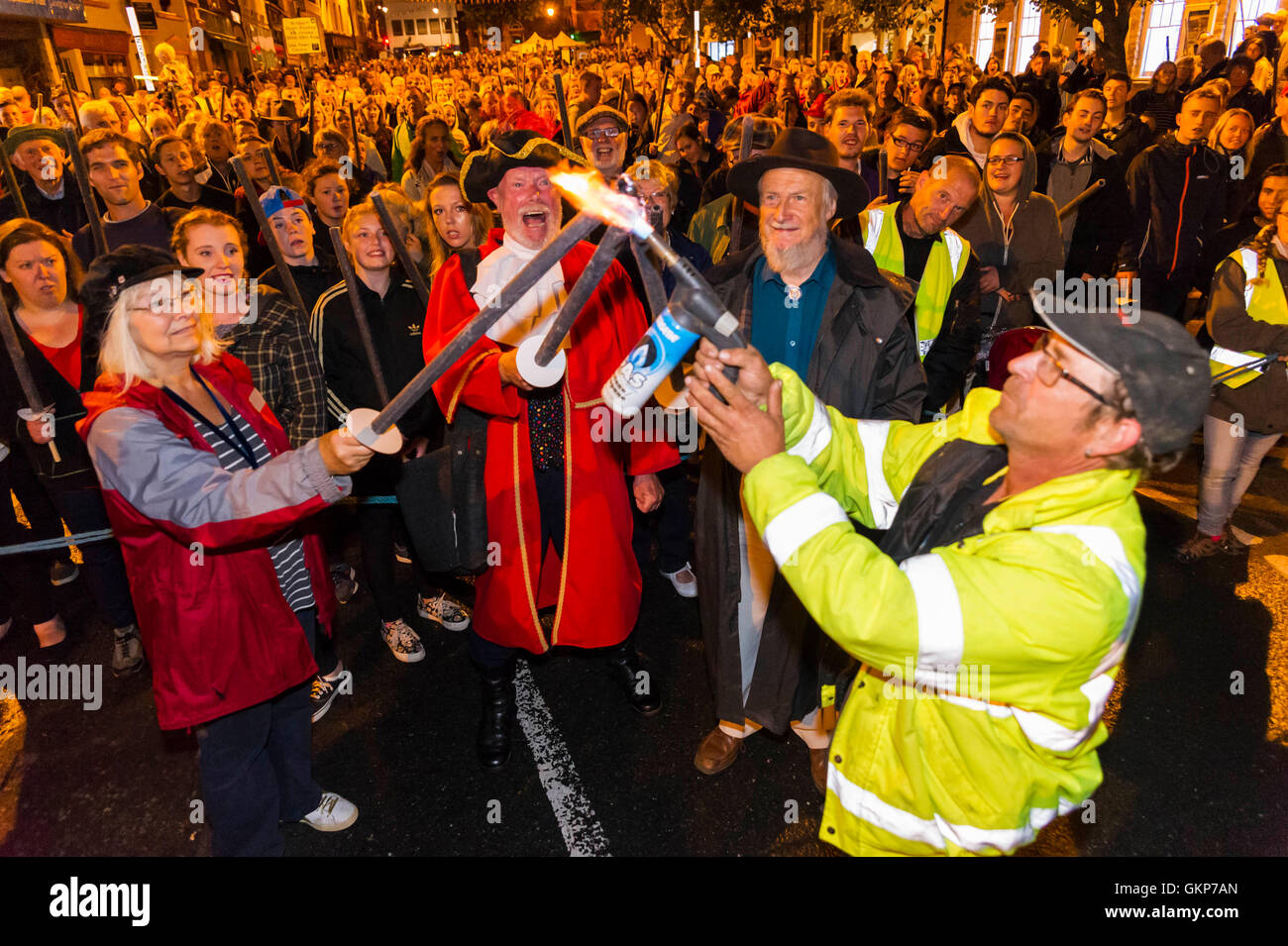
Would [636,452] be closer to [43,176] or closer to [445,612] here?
[445,612]

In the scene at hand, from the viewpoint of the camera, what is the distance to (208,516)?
7.09ft

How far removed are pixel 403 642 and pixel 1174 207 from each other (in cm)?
726

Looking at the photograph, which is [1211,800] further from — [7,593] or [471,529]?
[7,593]

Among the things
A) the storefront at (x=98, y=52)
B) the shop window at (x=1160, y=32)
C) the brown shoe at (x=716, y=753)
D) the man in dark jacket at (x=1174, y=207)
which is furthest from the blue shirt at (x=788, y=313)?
the shop window at (x=1160, y=32)

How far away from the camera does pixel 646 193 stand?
4.61 m

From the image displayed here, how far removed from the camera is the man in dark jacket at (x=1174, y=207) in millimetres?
6602

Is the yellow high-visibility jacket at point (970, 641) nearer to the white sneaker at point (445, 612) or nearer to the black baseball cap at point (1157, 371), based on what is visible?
the black baseball cap at point (1157, 371)

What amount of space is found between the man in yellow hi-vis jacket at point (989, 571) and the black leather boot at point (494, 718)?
6.12ft

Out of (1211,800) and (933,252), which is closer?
(1211,800)

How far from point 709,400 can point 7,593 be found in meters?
5.06

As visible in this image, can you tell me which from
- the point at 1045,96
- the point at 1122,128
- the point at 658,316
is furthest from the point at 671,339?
the point at 1045,96

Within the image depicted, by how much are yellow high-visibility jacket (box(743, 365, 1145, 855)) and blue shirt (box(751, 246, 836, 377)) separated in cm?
104

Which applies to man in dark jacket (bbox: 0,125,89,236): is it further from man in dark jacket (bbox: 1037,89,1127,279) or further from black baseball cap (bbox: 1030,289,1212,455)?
man in dark jacket (bbox: 1037,89,1127,279)
